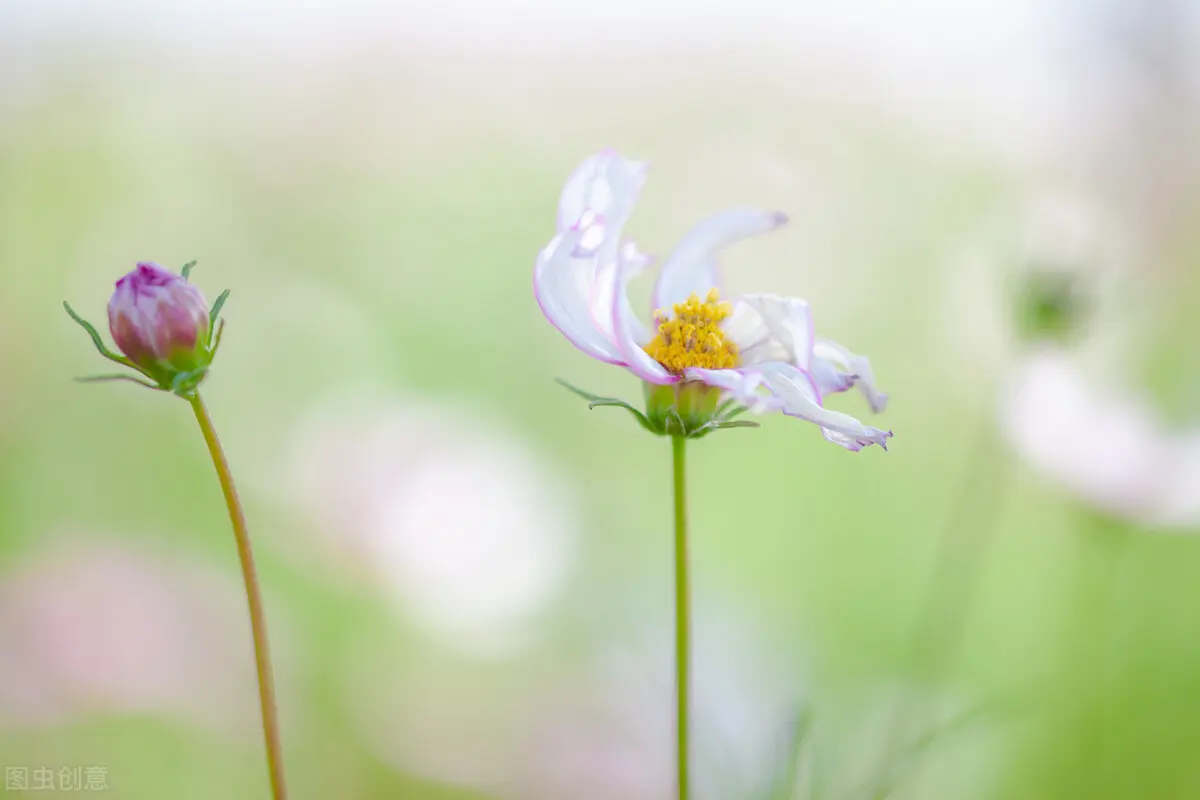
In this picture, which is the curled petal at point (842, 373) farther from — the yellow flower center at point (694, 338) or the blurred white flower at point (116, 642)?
the blurred white flower at point (116, 642)

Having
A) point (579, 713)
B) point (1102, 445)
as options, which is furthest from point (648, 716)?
point (1102, 445)

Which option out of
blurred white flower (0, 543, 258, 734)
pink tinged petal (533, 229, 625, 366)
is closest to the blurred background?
blurred white flower (0, 543, 258, 734)

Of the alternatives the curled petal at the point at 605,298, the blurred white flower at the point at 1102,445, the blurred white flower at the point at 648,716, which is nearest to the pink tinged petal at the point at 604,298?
the curled petal at the point at 605,298

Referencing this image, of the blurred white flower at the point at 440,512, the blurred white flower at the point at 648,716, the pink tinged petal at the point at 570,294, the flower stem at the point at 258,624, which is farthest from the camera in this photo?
the blurred white flower at the point at 440,512

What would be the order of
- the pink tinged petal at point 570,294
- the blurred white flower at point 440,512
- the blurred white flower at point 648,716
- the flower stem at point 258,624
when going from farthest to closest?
the blurred white flower at point 440,512, the blurred white flower at point 648,716, the pink tinged petal at point 570,294, the flower stem at point 258,624

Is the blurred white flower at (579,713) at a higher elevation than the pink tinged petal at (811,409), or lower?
lower

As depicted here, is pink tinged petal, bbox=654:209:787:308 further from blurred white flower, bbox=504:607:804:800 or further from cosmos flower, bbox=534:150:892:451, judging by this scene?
blurred white flower, bbox=504:607:804:800

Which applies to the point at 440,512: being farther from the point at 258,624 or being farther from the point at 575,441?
the point at 258,624
